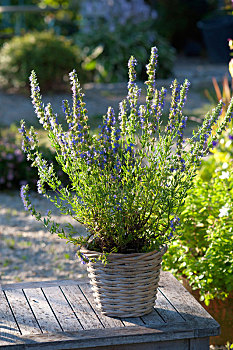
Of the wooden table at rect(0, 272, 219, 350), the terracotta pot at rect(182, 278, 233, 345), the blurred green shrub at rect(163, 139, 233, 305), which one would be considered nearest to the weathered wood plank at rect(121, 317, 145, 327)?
the wooden table at rect(0, 272, 219, 350)

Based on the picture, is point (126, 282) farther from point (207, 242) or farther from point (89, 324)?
point (207, 242)

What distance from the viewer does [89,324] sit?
2.30m

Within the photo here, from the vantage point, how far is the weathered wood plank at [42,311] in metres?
2.28

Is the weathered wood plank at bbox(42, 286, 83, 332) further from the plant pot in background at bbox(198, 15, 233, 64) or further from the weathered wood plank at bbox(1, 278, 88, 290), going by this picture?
the plant pot in background at bbox(198, 15, 233, 64)

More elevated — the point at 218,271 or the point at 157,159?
the point at 157,159

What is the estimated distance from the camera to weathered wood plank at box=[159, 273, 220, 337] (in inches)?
90.7

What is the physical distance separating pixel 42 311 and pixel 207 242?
3.22 ft

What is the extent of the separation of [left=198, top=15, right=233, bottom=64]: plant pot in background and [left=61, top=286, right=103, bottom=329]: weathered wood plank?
31.6 feet

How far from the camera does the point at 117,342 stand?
222 centimetres

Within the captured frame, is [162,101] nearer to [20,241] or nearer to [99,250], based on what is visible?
[99,250]

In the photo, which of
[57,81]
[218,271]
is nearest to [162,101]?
[218,271]

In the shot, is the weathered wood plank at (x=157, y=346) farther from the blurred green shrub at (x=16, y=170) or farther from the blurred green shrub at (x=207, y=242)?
the blurred green shrub at (x=16, y=170)

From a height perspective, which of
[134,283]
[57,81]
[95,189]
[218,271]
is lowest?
[57,81]

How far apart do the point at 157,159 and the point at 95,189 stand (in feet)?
0.89
